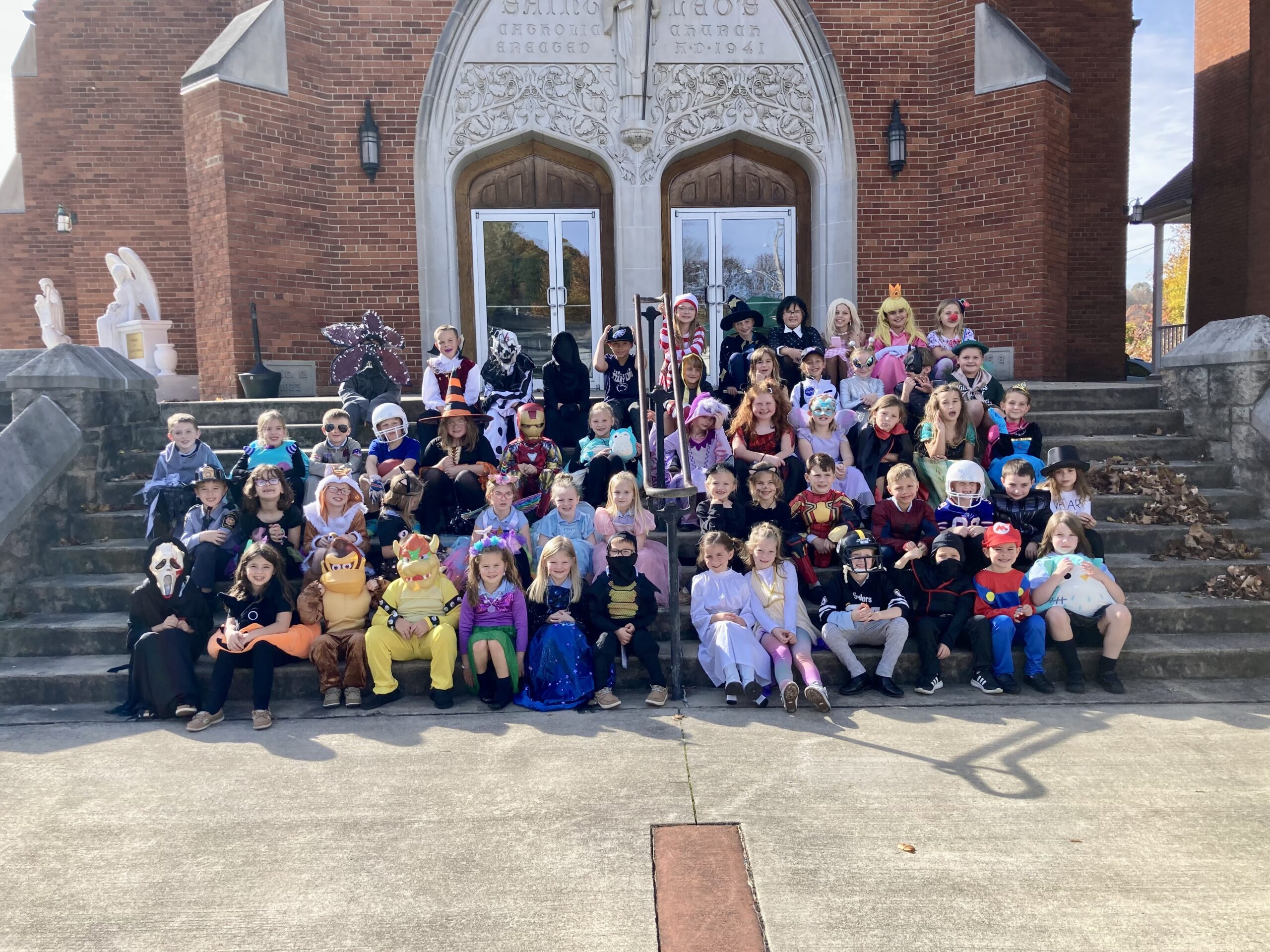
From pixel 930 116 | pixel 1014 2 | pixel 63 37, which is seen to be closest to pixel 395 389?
pixel 930 116

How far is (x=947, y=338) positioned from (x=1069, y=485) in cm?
215

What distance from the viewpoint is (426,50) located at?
989 cm

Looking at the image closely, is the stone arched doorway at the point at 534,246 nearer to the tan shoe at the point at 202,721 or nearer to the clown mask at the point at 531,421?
the clown mask at the point at 531,421

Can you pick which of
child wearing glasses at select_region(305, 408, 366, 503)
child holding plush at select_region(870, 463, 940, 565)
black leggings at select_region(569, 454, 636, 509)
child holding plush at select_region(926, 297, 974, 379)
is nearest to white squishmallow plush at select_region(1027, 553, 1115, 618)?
child holding plush at select_region(870, 463, 940, 565)

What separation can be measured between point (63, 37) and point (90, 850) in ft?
40.6

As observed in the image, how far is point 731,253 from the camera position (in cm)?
1071

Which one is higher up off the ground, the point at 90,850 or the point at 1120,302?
the point at 1120,302

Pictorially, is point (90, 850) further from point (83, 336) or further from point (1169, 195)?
point (1169, 195)

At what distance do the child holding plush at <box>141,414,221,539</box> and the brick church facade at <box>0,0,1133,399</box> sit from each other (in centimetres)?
359

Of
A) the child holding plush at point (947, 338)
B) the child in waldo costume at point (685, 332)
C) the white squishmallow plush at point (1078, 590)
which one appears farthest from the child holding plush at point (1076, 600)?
the child in waldo costume at point (685, 332)

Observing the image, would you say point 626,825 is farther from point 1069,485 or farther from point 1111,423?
point 1111,423

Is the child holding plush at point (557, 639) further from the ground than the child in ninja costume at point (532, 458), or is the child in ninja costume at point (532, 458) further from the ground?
the child in ninja costume at point (532, 458)

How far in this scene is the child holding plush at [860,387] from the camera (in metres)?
6.89

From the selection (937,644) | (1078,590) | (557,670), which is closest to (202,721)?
(557,670)
